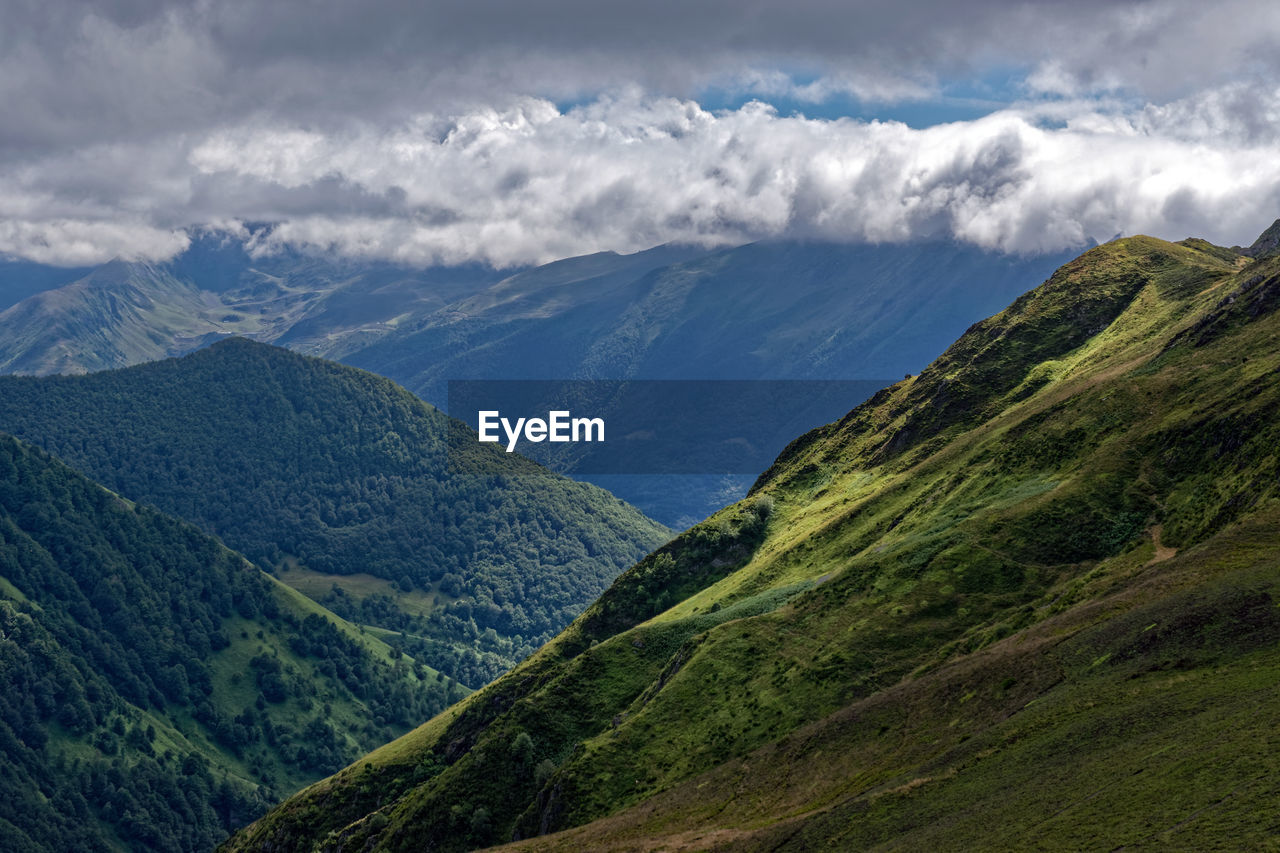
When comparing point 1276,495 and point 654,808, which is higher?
point 1276,495

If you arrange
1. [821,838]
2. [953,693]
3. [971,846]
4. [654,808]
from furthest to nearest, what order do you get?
[654,808] < [953,693] < [821,838] < [971,846]

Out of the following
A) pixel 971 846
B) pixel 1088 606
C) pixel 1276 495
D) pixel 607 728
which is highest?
pixel 1276 495

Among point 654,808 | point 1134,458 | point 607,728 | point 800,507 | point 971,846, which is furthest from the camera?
point 800,507

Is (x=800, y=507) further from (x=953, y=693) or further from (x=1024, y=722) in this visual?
(x=1024, y=722)

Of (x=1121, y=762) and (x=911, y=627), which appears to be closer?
(x=1121, y=762)

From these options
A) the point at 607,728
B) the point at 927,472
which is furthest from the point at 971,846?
the point at 927,472

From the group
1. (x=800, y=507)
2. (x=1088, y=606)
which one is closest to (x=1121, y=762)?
(x=1088, y=606)
